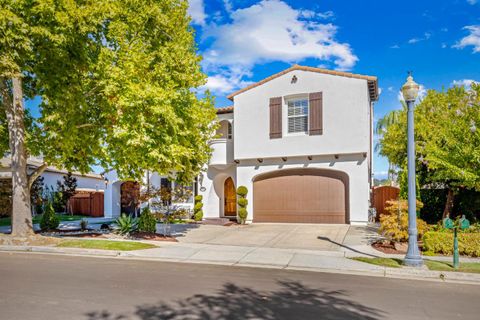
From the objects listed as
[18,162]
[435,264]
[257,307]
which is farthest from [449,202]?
[18,162]

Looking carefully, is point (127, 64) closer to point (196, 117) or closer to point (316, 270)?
point (196, 117)

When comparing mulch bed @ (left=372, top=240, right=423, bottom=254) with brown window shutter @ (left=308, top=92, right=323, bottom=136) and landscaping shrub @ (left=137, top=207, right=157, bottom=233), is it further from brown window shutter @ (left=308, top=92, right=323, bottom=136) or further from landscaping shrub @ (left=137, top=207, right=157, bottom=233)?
landscaping shrub @ (left=137, top=207, right=157, bottom=233)

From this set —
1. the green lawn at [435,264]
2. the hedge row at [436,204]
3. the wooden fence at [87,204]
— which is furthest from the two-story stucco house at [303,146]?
the wooden fence at [87,204]

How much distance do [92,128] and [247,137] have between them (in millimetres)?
9283

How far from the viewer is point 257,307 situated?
5.98 meters

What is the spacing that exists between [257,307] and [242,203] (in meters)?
14.3

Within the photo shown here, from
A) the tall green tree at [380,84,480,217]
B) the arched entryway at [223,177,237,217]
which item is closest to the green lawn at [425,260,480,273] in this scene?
the tall green tree at [380,84,480,217]

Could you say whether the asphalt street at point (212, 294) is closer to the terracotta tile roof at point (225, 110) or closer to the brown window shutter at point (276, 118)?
the brown window shutter at point (276, 118)

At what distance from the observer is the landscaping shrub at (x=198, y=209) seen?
2123 centimetres

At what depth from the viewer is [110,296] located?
6.41m

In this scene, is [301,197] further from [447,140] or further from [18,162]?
[18,162]

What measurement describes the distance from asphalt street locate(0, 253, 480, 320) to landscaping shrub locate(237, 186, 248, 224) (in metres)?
10.7

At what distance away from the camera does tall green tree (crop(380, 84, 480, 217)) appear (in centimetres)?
1209

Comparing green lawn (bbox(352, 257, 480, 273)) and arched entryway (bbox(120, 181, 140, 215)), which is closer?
green lawn (bbox(352, 257, 480, 273))
